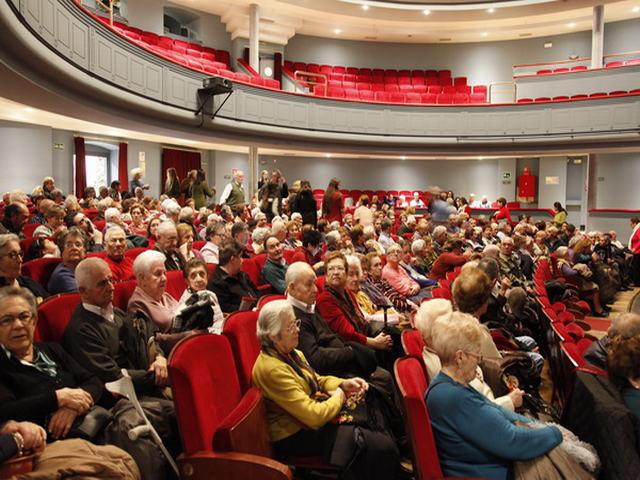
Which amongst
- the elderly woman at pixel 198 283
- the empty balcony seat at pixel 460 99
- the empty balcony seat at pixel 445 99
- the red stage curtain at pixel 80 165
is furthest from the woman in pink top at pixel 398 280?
the empty balcony seat at pixel 460 99

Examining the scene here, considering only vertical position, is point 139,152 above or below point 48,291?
above

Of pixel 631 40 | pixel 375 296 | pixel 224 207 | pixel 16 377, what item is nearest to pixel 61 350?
pixel 16 377

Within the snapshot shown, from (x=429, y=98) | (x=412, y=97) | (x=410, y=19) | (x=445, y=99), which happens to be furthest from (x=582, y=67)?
(x=410, y=19)

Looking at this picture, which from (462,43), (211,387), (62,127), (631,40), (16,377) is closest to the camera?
(16,377)

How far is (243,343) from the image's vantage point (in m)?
2.22

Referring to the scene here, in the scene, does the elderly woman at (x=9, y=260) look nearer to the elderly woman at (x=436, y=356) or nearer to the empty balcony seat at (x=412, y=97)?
the elderly woman at (x=436, y=356)

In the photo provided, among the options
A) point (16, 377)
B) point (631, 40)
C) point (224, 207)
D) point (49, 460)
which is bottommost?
point (49, 460)

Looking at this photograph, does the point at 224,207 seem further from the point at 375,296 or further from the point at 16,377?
the point at 16,377

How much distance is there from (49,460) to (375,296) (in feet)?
8.87

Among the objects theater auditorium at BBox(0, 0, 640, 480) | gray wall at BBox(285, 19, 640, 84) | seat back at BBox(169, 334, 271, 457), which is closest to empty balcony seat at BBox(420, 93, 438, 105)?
theater auditorium at BBox(0, 0, 640, 480)

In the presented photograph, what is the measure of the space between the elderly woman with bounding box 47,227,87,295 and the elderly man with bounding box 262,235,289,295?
1377 mm

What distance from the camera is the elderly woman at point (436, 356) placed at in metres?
2.03

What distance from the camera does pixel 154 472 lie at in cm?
173

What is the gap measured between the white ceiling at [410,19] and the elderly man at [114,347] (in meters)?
11.9
